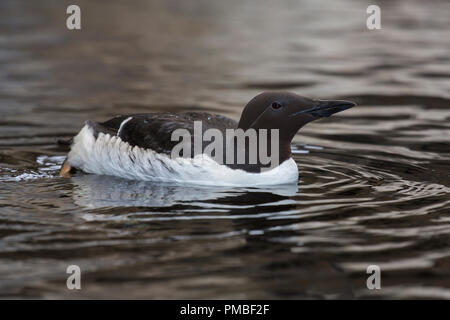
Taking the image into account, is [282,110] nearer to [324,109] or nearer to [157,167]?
[324,109]

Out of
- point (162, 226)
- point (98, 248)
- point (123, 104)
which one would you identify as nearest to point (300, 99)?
point (162, 226)

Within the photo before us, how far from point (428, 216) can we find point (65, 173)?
306 centimetres

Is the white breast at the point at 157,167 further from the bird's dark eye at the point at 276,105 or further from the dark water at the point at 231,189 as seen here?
the bird's dark eye at the point at 276,105

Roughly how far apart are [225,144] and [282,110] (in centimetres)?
51

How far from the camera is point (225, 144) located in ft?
22.0

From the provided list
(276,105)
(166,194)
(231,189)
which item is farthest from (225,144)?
(166,194)

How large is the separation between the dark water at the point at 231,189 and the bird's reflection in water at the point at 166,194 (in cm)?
2

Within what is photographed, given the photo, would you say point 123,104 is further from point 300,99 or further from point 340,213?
point 340,213

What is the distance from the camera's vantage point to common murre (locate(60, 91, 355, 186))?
21.9ft

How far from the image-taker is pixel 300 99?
22.1 ft

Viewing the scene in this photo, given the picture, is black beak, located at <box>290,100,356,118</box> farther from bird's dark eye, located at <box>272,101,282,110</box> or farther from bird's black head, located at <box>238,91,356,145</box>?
bird's dark eye, located at <box>272,101,282,110</box>

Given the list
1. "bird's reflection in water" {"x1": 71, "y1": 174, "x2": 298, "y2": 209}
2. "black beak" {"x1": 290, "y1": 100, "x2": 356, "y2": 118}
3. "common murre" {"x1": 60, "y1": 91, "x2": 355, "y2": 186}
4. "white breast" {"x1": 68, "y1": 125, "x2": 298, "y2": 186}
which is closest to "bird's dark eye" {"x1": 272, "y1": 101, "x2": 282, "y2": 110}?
"common murre" {"x1": 60, "y1": 91, "x2": 355, "y2": 186}
